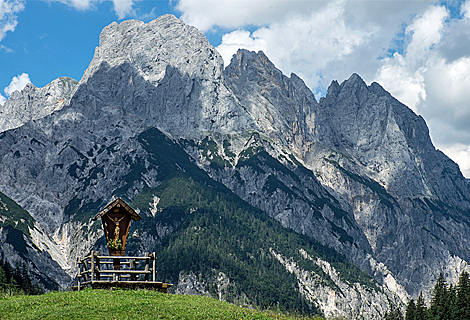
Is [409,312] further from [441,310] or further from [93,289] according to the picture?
[93,289]

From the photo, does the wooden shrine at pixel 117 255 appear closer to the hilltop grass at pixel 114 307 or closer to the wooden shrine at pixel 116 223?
the wooden shrine at pixel 116 223

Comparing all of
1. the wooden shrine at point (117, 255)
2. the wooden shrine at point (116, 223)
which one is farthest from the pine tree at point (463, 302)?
the wooden shrine at point (116, 223)

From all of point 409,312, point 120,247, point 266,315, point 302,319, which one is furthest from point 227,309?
point 409,312

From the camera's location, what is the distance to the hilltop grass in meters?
34.3

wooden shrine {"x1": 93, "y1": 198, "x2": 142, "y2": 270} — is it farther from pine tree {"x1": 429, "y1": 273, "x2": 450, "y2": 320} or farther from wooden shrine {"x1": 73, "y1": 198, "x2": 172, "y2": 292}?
pine tree {"x1": 429, "y1": 273, "x2": 450, "y2": 320}

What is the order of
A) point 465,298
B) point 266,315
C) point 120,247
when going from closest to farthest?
point 266,315
point 120,247
point 465,298

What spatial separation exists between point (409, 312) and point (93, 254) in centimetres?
10830

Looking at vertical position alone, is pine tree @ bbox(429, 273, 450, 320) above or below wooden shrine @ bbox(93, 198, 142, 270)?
below

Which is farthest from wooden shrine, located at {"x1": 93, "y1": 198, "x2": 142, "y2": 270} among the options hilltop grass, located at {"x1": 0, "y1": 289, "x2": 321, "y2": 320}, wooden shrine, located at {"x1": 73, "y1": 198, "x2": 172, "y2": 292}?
hilltop grass, located at {"x1": 0, "y1": 289, "x2": 321, "y2": 320}

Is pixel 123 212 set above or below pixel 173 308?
above

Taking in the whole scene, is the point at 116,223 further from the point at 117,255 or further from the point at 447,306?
the point at 447,306

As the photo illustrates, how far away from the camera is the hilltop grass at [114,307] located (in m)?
34.3

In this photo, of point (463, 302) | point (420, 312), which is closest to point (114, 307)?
point (463, 302)

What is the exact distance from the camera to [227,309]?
40.0 metres
